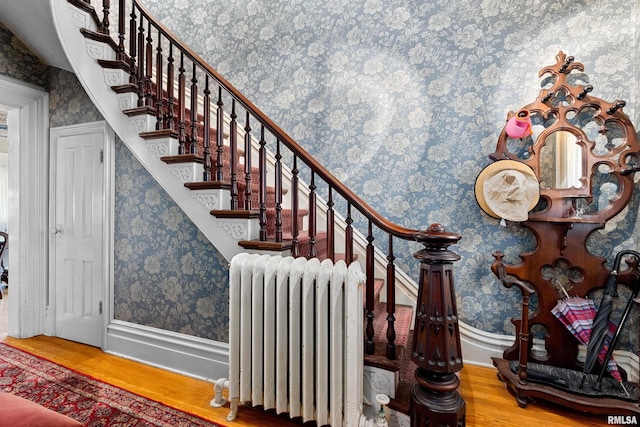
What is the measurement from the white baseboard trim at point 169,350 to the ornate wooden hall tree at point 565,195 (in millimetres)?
1919

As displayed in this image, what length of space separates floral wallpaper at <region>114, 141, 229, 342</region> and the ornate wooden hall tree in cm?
199

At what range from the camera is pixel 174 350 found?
212 cm

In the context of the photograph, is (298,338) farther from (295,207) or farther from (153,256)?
(153,256)

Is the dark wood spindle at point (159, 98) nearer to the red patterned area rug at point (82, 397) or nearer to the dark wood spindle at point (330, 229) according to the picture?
the dark wood spindle at point (330, 229)

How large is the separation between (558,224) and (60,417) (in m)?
2.67

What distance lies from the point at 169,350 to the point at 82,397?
515mm

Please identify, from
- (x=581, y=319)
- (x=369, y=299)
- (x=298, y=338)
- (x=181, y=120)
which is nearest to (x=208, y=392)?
(x=298, y=338)

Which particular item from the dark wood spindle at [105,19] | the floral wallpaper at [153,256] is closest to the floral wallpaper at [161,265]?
the floral wallpaper at [153,256]

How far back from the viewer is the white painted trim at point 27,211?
8.43ft

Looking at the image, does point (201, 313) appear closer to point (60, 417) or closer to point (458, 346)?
point (60, 417)

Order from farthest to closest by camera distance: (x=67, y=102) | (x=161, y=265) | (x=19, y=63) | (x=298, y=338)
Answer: (x=67, y=102) → (x=19, y=63) → (x=161, y=265) → (x=298, y=338)

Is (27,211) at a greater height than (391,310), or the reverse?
(27,211)

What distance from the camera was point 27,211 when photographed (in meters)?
2.58

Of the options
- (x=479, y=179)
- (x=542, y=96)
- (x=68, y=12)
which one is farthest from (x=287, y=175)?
(x=542, y=96)
